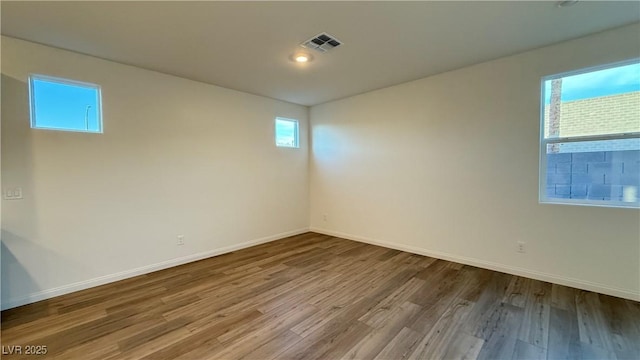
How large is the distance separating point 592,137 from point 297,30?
3302 millimetres

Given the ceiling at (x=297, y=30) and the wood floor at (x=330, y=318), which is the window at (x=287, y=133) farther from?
the wood floor at (x=330, y=318)

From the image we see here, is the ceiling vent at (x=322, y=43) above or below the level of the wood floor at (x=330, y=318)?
above

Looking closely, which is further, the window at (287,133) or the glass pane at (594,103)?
the window at (287,133)

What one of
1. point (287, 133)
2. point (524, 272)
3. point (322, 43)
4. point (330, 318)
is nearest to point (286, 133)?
point (287, 133)

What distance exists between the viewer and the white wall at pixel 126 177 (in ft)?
8.78

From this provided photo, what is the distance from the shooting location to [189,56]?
10.2 feet

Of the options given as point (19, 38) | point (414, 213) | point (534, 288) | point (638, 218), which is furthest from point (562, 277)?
point (19, 38)

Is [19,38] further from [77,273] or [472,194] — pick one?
[472,194]

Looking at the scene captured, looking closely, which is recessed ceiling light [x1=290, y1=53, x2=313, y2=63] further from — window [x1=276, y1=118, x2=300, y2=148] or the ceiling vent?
window [x1=276, y1=118, x2=300, y2=148]

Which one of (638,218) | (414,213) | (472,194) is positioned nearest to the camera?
(638,218)

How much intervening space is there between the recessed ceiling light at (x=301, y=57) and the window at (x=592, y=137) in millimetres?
2757

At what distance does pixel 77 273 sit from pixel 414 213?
4.43m

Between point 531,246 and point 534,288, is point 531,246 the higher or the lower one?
the higher one

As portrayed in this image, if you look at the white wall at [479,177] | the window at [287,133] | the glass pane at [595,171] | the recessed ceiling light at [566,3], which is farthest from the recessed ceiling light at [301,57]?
the glass pane at [595,171]
